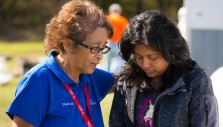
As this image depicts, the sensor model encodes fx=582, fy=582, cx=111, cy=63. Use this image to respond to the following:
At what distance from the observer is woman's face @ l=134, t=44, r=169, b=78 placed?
3.39 meters

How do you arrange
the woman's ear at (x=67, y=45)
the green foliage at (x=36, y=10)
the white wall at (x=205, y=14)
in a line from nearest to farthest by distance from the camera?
the woman's ear at (x=67, y=45) < the white wall at (x=205, y=14) < the green foliage at (x=36, y=10)

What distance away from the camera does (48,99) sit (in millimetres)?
3252

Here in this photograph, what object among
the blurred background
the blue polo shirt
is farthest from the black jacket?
the blurred background

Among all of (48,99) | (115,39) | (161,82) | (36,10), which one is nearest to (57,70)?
(48,99)

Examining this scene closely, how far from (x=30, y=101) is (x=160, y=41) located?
0.82 m

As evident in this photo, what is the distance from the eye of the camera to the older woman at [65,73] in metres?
3.19

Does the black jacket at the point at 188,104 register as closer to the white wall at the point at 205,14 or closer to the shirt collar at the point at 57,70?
the shirt collar at the point at 57,70

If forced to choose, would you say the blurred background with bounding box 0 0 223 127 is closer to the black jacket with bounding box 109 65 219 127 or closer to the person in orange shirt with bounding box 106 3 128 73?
the black jacket with bounding box 109 65 219 127

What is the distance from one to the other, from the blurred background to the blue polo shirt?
791 millimetres

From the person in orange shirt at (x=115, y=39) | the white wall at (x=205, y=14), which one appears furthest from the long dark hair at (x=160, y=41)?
the person in orange shirt at (x=115, y=39)

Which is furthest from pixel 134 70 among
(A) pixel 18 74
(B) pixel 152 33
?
(A) pixel 18 74

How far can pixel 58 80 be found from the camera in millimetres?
3334

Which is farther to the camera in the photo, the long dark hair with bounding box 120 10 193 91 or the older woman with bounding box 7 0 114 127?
the long dark hair with bounding box 120 10 193 91

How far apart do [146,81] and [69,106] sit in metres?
0.53
